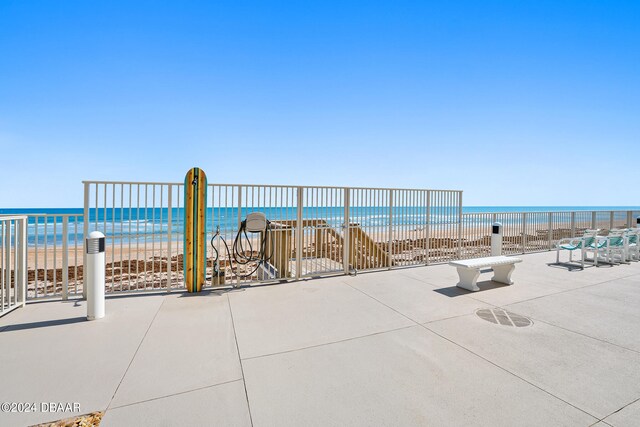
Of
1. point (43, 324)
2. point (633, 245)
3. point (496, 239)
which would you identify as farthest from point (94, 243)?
point (633, 245)

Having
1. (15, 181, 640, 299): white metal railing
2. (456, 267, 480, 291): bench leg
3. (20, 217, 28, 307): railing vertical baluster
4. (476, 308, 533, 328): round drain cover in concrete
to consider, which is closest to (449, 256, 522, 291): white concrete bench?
(456, 267, 480, 291): bench leg

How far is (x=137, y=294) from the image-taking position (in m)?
5.14

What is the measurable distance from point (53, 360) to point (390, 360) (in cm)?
334

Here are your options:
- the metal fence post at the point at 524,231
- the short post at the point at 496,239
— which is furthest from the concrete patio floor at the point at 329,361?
the metal fence post at the point at 524,231

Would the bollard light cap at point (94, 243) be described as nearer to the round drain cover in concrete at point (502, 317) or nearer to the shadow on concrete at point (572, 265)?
the round drain cover in concrete at point (502, 317)

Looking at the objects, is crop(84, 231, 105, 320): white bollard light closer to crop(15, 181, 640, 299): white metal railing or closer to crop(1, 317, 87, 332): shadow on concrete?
crop(1, 317, 87, 332): shadow on concrete

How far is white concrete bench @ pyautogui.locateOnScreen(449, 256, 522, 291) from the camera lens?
Answer: 530 cm

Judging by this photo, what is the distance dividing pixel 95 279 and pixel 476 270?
605 cm

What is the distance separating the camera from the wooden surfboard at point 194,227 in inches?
206

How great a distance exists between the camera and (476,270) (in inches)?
209

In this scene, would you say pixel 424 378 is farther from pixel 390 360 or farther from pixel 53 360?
pixel 53 360

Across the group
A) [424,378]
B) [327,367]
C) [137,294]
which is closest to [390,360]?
[424,378]

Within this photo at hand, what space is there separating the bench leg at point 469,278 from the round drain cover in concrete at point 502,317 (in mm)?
984

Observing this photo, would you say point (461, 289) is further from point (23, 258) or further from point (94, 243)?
point (23, 258)
